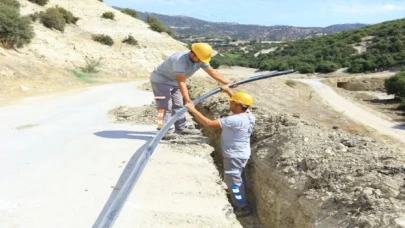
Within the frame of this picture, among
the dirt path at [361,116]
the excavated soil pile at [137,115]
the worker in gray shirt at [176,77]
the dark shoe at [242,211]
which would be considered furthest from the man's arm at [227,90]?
the dirt path at [361,116]

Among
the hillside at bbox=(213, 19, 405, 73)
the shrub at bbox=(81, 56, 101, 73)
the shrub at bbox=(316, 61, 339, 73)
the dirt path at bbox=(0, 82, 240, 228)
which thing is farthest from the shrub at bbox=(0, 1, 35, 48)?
the shrub at bbox=(316, 61, 339, 73)

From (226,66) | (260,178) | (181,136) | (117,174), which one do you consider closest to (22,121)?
(181,136)

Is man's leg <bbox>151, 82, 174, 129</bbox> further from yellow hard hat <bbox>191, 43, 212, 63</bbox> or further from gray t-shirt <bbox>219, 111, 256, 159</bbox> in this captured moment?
gray t-shirt <bbox>219, 111, 256, 159</bbox>

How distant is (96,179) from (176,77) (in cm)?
197

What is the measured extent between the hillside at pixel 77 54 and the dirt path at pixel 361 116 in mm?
13558

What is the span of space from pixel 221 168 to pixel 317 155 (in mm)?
1854

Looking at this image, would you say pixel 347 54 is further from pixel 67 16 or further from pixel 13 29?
pixel 13 29

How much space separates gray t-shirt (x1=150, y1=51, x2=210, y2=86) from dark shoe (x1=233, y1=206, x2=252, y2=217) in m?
2.11

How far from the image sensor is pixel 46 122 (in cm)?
941

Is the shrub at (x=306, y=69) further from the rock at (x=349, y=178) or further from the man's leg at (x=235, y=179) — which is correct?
the rock at (x=349, y=178)

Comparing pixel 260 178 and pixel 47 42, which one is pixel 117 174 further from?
pixel 47 42

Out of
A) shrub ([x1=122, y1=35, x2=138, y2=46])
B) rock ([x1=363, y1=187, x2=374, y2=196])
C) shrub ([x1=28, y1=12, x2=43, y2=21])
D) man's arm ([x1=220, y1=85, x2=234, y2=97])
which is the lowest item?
shrub ([x1=122, y1=35, x2=138, y2=46])

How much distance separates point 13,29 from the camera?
78.3 feet

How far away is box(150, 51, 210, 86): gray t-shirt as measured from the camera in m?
6.63
